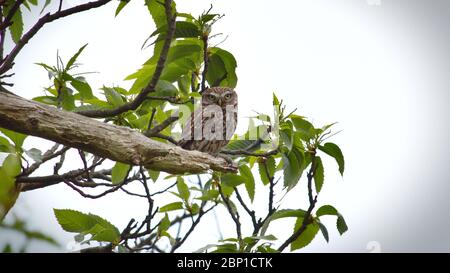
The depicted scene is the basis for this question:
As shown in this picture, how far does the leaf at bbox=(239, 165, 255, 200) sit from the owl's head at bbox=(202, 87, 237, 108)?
2.51ft

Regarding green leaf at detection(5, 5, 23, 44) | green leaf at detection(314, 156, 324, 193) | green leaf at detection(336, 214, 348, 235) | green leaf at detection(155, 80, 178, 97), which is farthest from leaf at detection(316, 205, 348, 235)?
green leaf at detection(5, 5, 23, 44)

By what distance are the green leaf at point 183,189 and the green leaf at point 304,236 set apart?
74 cm

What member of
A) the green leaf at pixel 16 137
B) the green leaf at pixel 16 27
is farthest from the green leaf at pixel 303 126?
the green leaf at pixel 16 27

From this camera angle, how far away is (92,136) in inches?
120

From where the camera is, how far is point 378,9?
2862 cm

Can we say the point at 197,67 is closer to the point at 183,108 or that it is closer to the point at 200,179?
the point at 183,108

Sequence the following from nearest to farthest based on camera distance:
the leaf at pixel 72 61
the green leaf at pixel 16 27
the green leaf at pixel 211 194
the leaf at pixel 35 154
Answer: the leaf at pixel 35 154 < the leaf at pixel 72 61 < the green leaf at pixel 16 27 < the green leaf at pixel 211 194

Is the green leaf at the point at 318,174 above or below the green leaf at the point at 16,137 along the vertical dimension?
below

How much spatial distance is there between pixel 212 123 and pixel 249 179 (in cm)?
89

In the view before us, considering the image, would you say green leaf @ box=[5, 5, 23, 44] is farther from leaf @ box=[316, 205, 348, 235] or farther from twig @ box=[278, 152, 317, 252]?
leaf @ box=[316, 205, 348, 235]

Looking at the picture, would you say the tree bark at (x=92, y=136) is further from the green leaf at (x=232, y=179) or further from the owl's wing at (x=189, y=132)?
the owl's wing at (x=189, y=132)

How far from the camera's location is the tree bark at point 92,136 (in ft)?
9.65
